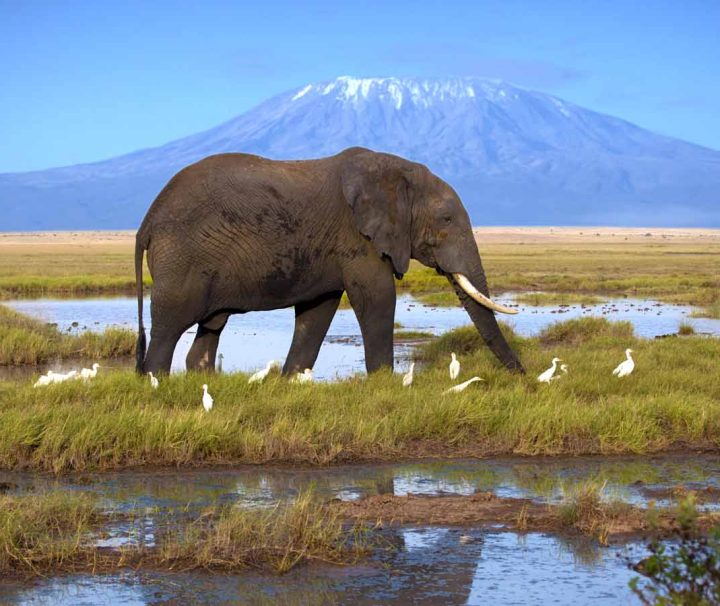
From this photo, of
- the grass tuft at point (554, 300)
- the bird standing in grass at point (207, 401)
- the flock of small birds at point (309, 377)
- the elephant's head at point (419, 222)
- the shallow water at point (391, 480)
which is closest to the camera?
the shallow water at point (391, 480)

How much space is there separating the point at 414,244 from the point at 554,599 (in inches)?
302

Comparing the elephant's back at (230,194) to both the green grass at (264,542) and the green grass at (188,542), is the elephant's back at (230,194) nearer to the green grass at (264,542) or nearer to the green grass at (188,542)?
the green grass at (188,542)

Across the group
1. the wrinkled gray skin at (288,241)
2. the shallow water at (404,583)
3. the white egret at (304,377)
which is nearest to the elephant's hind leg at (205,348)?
the wrinkled gray skin at (288,241)

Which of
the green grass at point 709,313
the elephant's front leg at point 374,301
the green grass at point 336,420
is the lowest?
the green grass at point 709,313

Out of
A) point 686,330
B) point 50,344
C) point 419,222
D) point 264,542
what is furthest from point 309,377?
point 686,330

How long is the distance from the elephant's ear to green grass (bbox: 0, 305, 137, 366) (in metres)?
7.91

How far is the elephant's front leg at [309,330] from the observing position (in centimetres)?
1473

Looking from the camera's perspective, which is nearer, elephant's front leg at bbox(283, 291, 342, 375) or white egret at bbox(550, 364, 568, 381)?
white egret at bbox(550, 364, 568, 381)

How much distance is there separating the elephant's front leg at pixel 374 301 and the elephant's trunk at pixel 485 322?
3.06ft

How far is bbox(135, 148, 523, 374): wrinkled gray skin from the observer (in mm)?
13609

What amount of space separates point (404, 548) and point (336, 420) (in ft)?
10.8

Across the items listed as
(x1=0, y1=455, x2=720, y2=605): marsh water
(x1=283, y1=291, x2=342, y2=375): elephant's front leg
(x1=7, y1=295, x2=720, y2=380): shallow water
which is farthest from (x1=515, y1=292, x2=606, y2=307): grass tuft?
(x1=0, y1=455, x2=720, y2=605): marsh water

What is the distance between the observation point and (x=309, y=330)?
48.3 ft

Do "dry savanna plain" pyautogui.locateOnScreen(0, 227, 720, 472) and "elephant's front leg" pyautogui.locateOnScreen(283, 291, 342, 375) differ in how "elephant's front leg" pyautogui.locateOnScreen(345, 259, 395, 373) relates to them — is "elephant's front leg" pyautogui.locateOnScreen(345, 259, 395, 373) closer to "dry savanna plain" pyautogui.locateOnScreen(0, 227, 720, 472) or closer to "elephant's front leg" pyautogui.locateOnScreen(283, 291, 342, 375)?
"dry savanna plain" pyautogui.locateOnScreen(0, 227, 720, 472)
